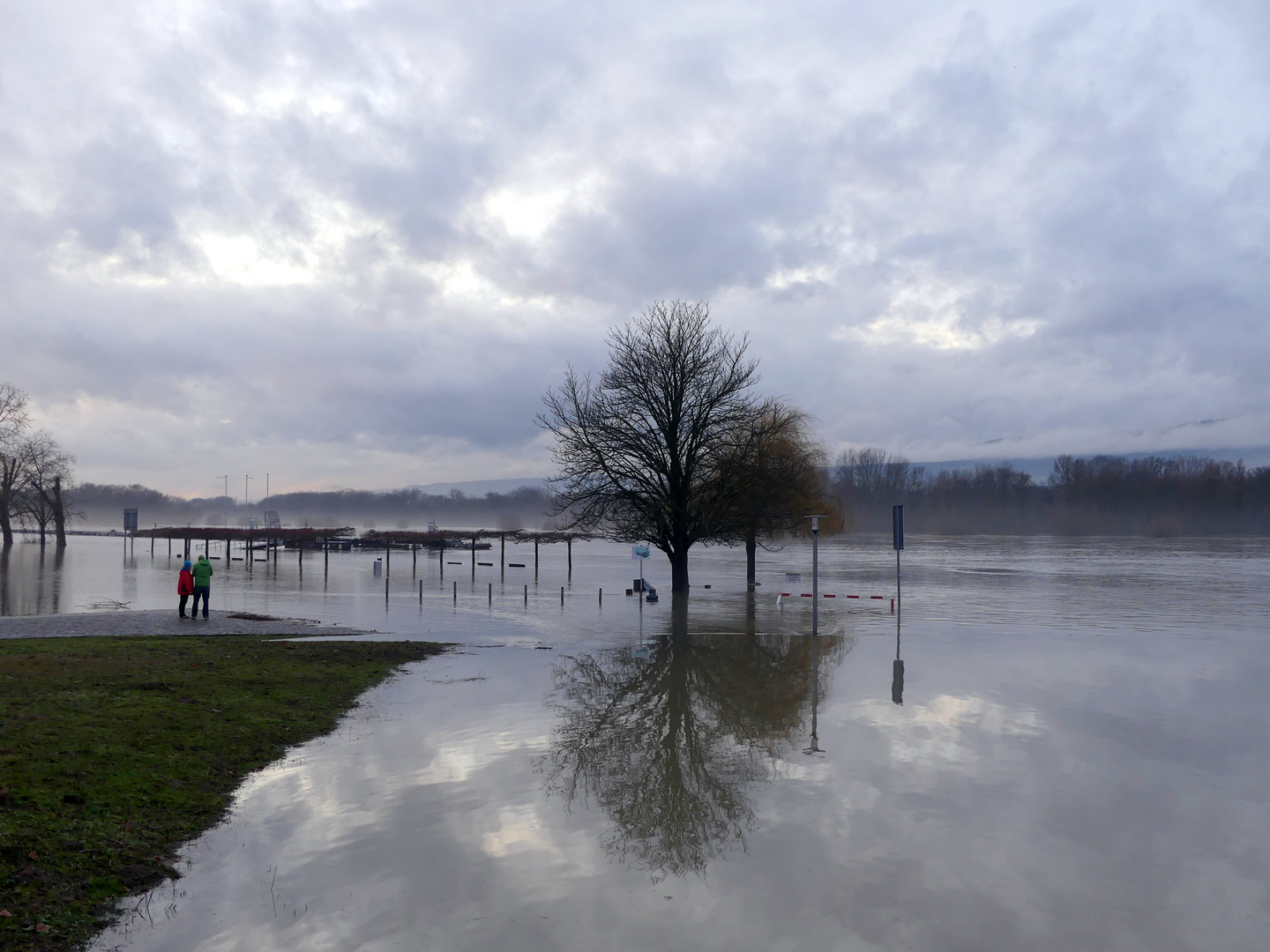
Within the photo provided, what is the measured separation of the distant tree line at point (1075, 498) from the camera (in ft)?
485

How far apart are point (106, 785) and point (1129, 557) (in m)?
73.5

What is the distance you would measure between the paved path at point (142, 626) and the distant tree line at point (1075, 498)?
128048 millimetres

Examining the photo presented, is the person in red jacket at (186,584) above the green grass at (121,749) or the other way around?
above

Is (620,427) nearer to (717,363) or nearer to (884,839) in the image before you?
(717,363)

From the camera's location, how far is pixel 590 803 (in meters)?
8.09

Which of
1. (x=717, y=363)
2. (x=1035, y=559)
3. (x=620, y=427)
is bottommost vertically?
(x=1035, y=559)

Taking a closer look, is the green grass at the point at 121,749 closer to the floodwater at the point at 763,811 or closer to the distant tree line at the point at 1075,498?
the floodwater at the point at 763,811

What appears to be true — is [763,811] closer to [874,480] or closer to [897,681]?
[897,681]

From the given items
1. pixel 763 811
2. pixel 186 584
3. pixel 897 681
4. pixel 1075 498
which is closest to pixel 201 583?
pixel 186 584

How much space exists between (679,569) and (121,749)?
26.9 metres

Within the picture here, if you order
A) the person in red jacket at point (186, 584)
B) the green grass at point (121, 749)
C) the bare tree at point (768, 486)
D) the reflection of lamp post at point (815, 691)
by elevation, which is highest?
the bare tree at point (768, 486)

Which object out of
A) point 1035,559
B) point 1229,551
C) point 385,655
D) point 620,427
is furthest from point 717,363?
point 1229,551

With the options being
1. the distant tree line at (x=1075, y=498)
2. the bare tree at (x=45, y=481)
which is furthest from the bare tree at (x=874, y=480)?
the bare tree at (x=45, y=481)

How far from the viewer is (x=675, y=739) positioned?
422 inches
